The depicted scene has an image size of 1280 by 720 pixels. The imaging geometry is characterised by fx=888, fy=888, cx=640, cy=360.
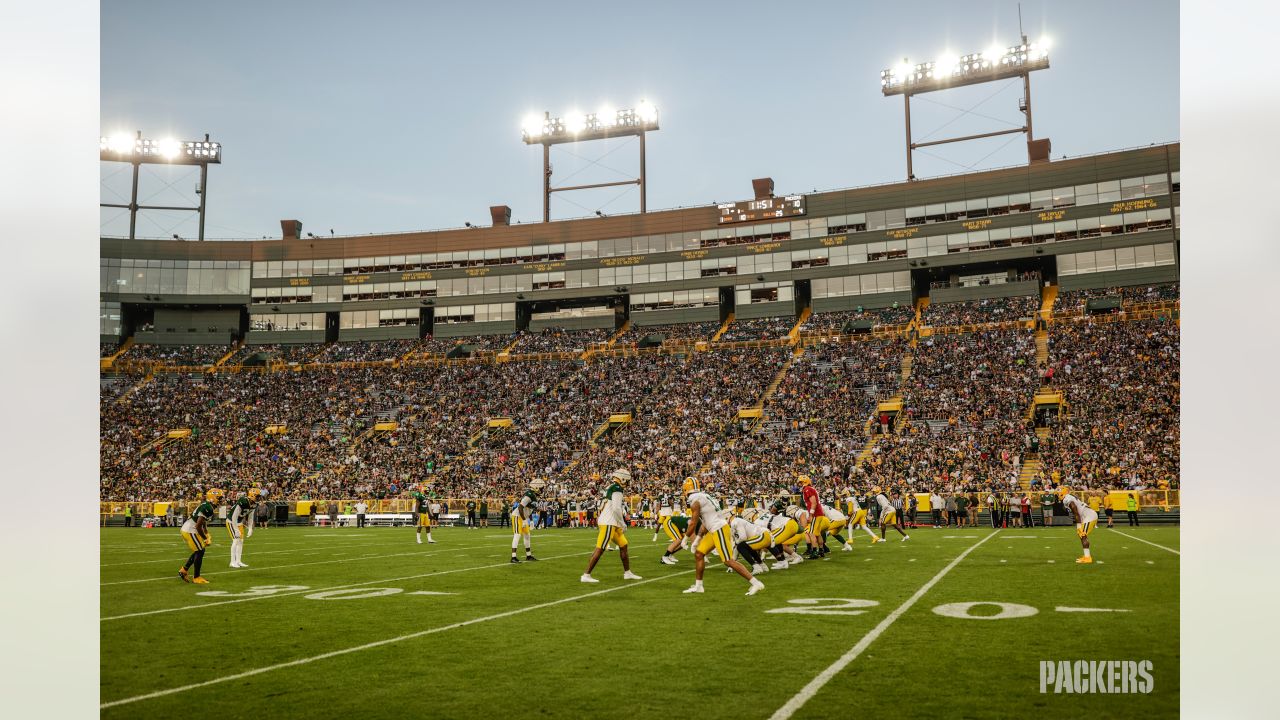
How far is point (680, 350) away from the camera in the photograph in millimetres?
46312

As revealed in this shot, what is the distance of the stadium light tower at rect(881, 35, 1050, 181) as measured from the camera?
44.9 m

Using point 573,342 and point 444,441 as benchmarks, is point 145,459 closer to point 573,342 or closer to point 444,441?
point 444,441

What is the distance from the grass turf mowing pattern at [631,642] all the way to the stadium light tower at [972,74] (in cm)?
3784

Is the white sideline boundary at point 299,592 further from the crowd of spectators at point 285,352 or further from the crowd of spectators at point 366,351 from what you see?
the crowd of spectators at point 285,352

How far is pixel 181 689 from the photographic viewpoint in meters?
6.02

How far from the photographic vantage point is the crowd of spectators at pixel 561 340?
1945 inches

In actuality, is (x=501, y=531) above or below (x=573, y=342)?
below

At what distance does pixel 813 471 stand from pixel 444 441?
1782cm

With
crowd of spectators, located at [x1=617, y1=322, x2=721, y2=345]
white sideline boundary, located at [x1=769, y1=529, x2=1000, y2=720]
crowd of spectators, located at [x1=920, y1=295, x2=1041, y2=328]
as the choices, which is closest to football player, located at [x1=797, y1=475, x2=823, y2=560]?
white sideline boundary, located at [x1=769, y1=529, x2=1000, y2=720]

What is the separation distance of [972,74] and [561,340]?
85.4ft

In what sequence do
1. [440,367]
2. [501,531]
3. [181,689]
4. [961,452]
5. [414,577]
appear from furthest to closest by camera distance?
[440,367], [961,452], [501,531], [414,577], [181,689]

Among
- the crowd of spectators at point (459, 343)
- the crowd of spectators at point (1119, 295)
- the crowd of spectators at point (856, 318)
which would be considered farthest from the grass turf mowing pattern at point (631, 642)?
the crowd of spectators at point (459, 343)

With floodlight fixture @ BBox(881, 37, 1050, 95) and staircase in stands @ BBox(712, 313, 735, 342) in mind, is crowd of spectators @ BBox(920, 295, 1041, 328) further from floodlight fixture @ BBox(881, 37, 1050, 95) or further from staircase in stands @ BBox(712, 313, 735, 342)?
floodlight fixture @ BBox(881, 37, 1050, 95)
